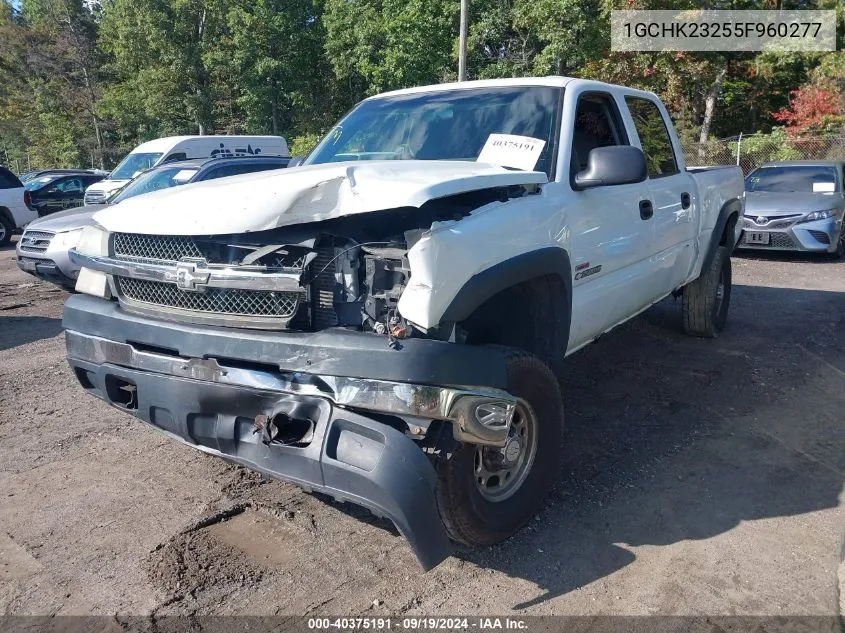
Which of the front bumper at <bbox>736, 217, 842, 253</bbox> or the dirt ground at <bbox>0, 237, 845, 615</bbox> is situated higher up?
the dirt ground at <bbox>0, 237, 845, 615</bbox>

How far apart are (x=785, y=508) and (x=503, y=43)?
85.7 ft

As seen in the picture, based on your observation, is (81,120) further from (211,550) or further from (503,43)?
(211,550)

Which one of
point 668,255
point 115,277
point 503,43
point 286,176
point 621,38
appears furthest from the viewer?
point 503,43

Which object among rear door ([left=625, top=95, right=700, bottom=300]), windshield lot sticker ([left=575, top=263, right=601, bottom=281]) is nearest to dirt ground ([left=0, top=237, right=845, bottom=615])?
rear door ([left=625, top=95, right=700, bottom=300])

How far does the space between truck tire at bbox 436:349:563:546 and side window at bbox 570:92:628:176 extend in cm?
146

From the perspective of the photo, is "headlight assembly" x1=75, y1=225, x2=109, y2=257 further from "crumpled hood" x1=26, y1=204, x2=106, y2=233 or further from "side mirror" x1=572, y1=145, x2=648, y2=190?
"crumpled hood" x1=26, y1=204, x2=106, y2=233

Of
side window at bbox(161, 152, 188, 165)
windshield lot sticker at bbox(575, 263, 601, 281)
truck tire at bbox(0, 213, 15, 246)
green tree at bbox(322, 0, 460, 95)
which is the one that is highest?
green tree at bbox(322, 0, 460, 95)

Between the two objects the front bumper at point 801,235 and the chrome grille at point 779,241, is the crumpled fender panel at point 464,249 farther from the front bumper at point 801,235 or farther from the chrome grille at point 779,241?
the chrome grille at point 779,241

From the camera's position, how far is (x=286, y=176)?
2.93 metres

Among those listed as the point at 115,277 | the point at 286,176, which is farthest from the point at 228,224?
the point at 115,277

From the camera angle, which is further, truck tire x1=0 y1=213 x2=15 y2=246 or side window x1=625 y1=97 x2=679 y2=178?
truck tire x1=0 y1=213 x2=15 y2=246

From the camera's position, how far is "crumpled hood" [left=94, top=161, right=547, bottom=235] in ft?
8.44

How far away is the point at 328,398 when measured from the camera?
255 cm

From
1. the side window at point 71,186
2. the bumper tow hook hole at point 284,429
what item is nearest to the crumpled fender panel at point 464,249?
the bumper tow hook hole at point 284,429
